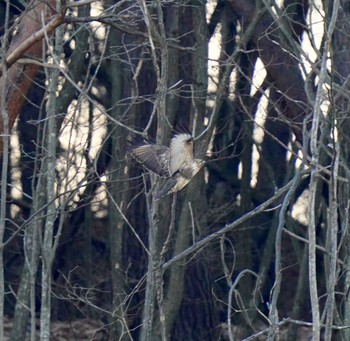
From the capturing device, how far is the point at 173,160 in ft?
19.3

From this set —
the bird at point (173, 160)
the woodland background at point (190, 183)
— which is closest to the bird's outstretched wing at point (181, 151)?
the bird at point (173, 160)

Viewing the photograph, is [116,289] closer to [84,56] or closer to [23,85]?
[84,56]

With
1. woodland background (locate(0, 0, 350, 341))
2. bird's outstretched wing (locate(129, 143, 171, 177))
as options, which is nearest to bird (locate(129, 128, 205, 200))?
bird's outstretched wing (locate(129, 143, 171, 177))

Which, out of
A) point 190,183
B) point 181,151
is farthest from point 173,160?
point 190,183

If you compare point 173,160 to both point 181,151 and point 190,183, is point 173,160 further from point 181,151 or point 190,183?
point 190,183

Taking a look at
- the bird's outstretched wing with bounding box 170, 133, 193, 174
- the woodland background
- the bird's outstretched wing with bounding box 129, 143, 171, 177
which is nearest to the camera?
the bird's outstretched wing with bounding box 129, 143, 171, 177

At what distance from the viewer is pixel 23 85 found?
7.34 m

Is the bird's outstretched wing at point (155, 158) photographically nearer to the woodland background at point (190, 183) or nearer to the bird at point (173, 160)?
the bird at point (173, 160)

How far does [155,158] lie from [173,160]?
0.11m

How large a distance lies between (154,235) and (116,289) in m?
5.12

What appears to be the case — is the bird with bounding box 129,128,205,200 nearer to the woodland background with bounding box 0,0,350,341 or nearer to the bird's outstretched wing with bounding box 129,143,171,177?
the bird's outstretched wing with bounding box 129,143,171,177

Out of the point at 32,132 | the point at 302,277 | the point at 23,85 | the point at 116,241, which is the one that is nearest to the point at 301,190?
the point at 302,277

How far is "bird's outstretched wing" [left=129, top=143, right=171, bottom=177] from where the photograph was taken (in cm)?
576

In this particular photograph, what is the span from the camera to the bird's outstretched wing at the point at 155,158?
576cm
